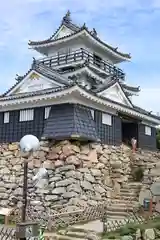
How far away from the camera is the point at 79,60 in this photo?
2381 centimetres

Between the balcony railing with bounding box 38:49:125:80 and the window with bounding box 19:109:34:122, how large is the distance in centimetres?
597

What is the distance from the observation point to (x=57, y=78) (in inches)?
777

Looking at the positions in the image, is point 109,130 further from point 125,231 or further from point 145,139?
point 125,231

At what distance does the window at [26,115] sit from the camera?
1912 cm

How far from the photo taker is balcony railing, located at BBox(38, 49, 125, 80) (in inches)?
946

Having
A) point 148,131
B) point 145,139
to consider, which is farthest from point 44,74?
point 148,131

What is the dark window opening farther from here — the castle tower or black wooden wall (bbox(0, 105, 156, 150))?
black wooden wall (bbox(0, 105, 156, 150))

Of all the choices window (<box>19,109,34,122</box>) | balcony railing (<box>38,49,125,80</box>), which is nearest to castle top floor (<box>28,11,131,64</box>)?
balcony railing (<box>38,49,125,80</box>)

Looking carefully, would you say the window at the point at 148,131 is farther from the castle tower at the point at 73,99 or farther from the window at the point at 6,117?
the window at the point at 6,117

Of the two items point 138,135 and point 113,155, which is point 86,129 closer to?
point 113,155

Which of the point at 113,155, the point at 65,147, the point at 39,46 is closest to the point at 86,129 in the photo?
the point at 65,147

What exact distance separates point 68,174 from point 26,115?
442 centimetres

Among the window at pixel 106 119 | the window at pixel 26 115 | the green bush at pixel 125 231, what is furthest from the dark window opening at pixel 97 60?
the green bush at pixel 125 231

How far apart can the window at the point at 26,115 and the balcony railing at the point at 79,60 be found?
597 centimetres
